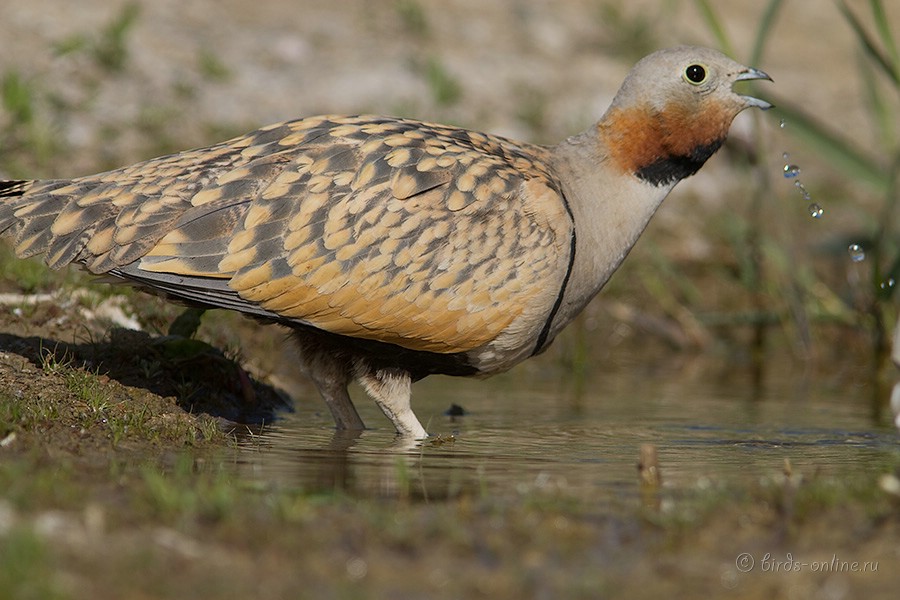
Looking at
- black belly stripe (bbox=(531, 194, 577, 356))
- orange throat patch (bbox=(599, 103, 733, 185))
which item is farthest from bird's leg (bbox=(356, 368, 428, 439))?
orange throat patch (bbox=(599, 103, 733, 185))

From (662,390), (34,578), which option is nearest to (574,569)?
(34,578)

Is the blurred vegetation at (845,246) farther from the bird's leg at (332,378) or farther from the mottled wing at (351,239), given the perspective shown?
the bird's leg at (332,378)

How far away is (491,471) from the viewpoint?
17.2 ft

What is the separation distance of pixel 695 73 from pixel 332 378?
2263mm

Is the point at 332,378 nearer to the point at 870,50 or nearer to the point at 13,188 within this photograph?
the point at 13,188

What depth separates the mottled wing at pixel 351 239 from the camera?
559cm

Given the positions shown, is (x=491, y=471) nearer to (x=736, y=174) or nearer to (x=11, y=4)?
(x=736, y=174)

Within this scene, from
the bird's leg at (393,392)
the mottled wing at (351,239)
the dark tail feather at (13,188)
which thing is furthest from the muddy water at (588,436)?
the dark tail feather at (13,188)

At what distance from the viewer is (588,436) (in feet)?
21.3

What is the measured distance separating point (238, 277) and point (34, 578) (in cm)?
237

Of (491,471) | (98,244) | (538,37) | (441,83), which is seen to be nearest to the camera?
(491,471)

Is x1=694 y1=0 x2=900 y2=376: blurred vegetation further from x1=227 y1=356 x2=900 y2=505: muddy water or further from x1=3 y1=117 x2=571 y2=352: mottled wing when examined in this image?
x1=3 y1=117 x2=571 y2=352: mottled wing

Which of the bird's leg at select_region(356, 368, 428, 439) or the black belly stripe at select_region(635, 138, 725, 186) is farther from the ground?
the black belly stripe at select_region(635, 138, 725, 186)

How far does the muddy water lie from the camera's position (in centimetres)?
505
